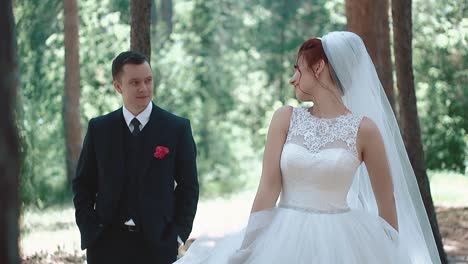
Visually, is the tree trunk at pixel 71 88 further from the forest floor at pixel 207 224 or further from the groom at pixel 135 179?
the groom at pixel 135 179

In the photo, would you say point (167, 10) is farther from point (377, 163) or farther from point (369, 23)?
point (377, 163)

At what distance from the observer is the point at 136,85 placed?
4.80 m

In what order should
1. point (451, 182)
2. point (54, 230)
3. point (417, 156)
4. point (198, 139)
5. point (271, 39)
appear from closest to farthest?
point (417, 156), point (54, 230), point (451, 182), point (198, 139), point (271, 39)

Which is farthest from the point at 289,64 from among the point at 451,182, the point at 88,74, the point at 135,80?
the point at 135,80

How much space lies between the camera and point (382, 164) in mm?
3988

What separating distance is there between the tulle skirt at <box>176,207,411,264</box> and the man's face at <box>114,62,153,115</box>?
99 cm

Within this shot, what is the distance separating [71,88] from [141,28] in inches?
522

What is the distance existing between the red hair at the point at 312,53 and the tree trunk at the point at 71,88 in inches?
642

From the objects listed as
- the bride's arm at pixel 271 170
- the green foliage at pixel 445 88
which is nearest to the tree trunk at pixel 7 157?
the bride's arm at pixel 271 170

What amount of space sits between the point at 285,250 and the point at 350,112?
720mm

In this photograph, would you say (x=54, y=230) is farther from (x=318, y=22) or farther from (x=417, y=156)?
(x=318, y=22)

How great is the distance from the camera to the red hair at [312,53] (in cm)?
407

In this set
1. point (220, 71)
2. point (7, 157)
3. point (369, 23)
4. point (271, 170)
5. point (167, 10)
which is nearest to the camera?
point (7, 157)

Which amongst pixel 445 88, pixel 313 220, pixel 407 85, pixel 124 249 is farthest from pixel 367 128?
pixel 445 88
